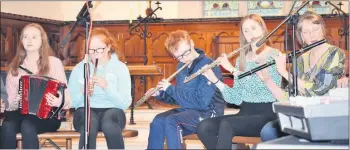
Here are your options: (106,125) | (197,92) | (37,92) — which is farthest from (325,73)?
(37,92)

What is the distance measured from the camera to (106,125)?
12.0 feet

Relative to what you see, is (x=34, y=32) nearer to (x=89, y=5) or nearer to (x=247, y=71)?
(x=89, y=5)

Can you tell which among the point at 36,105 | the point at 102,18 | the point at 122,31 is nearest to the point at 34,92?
the point at 36,105

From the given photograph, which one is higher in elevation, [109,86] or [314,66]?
[314,66]

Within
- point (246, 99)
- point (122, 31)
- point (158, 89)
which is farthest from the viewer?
point (122, 31)

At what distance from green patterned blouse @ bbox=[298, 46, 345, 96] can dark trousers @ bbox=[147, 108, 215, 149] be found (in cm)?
74

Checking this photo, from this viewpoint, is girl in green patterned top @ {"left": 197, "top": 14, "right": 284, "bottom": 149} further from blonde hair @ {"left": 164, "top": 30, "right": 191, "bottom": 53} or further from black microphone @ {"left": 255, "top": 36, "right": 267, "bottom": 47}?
→ blonde hair @ {"left": 164, "top": 30, "right": 191, "bottom": 53}

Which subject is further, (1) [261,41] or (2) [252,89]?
(2) [252,89]

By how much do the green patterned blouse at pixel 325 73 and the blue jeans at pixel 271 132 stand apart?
0.90ft

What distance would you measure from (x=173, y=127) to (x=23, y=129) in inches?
40.6

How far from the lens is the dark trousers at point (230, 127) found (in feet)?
11.2

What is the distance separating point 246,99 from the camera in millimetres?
3748

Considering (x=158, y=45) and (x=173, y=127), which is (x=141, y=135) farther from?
(x=158, y=45)

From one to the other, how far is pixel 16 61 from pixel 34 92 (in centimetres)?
43
